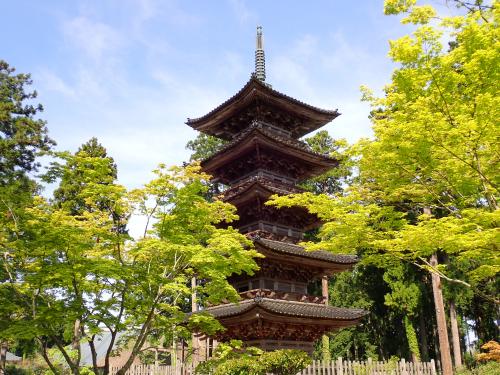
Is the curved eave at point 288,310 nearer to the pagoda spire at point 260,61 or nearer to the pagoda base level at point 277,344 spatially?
the pagoda base level at point 277,344

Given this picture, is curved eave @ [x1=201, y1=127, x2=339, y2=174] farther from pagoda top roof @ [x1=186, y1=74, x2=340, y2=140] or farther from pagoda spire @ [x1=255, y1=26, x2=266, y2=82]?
pagoda spire @ [x1=255, y1=26, x2=266, y2=82]

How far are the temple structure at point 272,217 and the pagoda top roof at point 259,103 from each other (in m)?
0.05

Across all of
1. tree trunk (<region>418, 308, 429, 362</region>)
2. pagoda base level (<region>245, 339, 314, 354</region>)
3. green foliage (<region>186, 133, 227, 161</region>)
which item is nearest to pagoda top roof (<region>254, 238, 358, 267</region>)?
pagoda base level (<region>245, 339, 314, 354</region>)

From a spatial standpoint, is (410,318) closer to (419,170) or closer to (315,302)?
(315,302)

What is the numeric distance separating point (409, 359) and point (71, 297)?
31.2 meters

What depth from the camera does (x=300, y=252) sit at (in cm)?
2033

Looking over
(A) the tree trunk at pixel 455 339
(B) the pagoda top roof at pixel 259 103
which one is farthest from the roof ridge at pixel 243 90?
(A) the tree trunk at pixel 455 339

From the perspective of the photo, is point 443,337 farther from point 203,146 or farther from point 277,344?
point 203,146

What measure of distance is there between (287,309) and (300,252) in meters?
2.68

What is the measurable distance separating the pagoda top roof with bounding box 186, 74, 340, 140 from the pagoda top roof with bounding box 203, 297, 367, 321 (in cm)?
971

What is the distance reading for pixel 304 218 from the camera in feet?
74.5

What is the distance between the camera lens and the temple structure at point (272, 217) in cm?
1941

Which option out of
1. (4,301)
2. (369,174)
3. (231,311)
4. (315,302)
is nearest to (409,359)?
(315,302)

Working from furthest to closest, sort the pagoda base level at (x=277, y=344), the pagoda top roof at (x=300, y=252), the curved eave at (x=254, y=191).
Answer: the curved eave at (x=254, y=191), the pagoda base level at (x=277, y=344), the pagoda top roof at (x=300, y=252)
